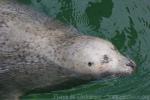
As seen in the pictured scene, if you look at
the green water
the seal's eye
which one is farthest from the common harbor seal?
the green water

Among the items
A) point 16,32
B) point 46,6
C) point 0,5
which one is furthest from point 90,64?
point 46,6

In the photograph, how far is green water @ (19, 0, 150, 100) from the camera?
32.3ft

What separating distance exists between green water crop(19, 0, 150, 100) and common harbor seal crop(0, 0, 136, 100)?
1.18 metres

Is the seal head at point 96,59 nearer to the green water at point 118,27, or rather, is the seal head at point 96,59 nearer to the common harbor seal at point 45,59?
the common harbor seal at point 45,59

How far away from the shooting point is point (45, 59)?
334 inches

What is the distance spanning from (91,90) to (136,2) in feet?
7.50

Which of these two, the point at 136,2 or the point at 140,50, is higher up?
the point at 136,2

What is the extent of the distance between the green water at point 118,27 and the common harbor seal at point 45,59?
1.18 meters

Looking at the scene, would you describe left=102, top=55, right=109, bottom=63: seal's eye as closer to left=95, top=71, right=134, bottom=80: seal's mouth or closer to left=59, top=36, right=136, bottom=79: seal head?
left=59, top=36, right=136, bottom=79: seal head

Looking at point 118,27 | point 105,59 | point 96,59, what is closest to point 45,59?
point 96,59

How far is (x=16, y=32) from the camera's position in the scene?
845cm

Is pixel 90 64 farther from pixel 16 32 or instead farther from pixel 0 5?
pixel 0 5

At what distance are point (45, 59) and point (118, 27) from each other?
247 cm

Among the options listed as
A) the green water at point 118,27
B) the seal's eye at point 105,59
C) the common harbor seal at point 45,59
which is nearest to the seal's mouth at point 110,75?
the common harbor seal at point 45,59
